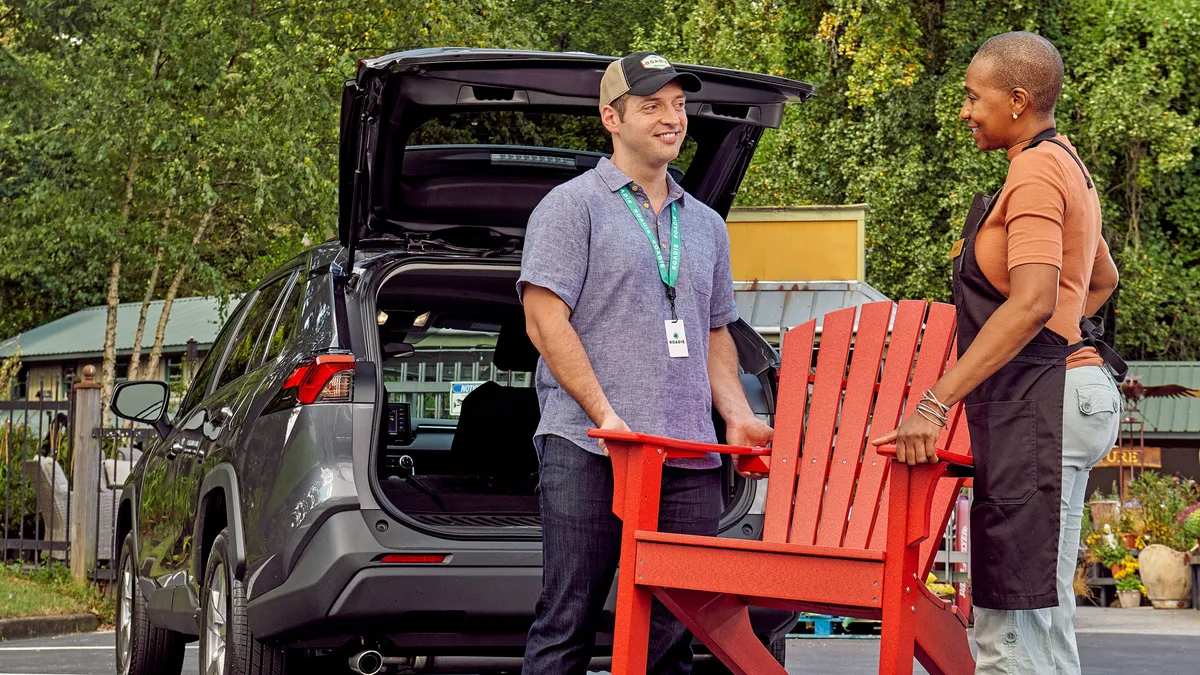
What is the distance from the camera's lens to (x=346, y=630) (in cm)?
469

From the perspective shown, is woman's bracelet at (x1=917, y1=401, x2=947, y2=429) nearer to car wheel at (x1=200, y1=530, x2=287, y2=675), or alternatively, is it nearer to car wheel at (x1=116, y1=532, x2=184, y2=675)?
car wheel at (x1=200, y1=530, x2=287, y2=675)

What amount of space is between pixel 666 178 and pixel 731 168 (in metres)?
1.55

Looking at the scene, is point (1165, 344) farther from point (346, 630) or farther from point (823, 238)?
point (346, 630)

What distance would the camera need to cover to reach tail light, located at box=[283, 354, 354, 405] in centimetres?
488

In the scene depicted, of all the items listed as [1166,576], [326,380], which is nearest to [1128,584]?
[1166,576]

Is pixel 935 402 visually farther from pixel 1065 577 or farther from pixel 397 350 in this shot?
pixel 397 350

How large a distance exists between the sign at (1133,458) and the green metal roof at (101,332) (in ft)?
69.8

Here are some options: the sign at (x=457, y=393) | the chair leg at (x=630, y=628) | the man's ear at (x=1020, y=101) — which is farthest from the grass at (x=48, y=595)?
the man's ear at (x=1020, y=101)

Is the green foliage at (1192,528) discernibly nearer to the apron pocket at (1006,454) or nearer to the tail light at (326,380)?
the tail light at (326,380)

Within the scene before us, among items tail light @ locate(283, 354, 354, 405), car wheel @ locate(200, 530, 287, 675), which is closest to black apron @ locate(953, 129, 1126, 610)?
tail light @ locate(283, 354, 354, 405)

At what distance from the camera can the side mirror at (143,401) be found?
264 inches

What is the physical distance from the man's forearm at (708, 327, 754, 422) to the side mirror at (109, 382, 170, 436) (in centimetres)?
316

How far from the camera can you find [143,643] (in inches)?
270

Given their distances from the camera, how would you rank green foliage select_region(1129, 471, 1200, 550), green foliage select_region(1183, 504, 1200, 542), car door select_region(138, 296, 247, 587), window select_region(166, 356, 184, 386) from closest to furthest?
car door select_region(138, 296, 247, 587) → green foliage select_region(1183, 504, 1200, 542) → green foliage select_region(1129, 471, 1200, 550) → window select_region(166, 356, 184, 386)
